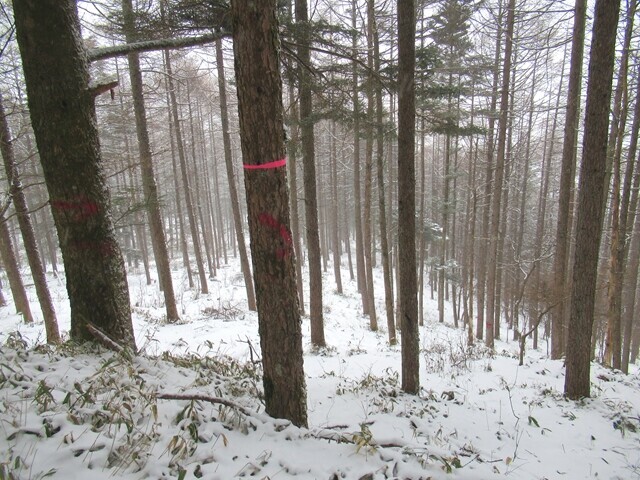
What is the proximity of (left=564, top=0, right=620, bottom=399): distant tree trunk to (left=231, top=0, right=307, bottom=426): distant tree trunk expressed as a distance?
5.02 meters

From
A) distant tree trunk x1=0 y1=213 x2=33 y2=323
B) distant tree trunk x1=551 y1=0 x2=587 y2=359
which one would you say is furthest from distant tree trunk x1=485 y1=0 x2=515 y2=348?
distant tree trunk x1=0 y1=213 x2=33 y2=323

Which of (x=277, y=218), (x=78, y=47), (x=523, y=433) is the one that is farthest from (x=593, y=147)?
(x=78, y=47)

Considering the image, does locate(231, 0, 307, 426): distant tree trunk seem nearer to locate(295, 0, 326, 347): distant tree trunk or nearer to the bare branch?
the bare branch

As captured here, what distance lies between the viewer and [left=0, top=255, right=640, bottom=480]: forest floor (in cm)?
215

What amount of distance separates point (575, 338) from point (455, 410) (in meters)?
2.53

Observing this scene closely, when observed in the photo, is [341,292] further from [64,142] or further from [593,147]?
[64,142]

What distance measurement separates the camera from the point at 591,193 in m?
4.95

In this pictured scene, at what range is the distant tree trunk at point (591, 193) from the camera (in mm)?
A: 4621

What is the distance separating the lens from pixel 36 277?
817cm

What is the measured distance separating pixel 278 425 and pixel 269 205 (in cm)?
191

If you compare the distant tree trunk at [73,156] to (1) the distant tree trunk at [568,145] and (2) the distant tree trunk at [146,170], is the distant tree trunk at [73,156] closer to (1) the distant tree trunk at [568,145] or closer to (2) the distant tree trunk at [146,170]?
(2) the distant tree trunk at [146,170]

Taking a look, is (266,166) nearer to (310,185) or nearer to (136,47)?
(136,47)

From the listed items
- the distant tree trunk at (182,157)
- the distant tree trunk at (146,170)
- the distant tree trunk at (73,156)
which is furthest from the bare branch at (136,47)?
the distant tree trunk at (182,157)

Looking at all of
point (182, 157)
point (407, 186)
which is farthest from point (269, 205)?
point (182, 157)
